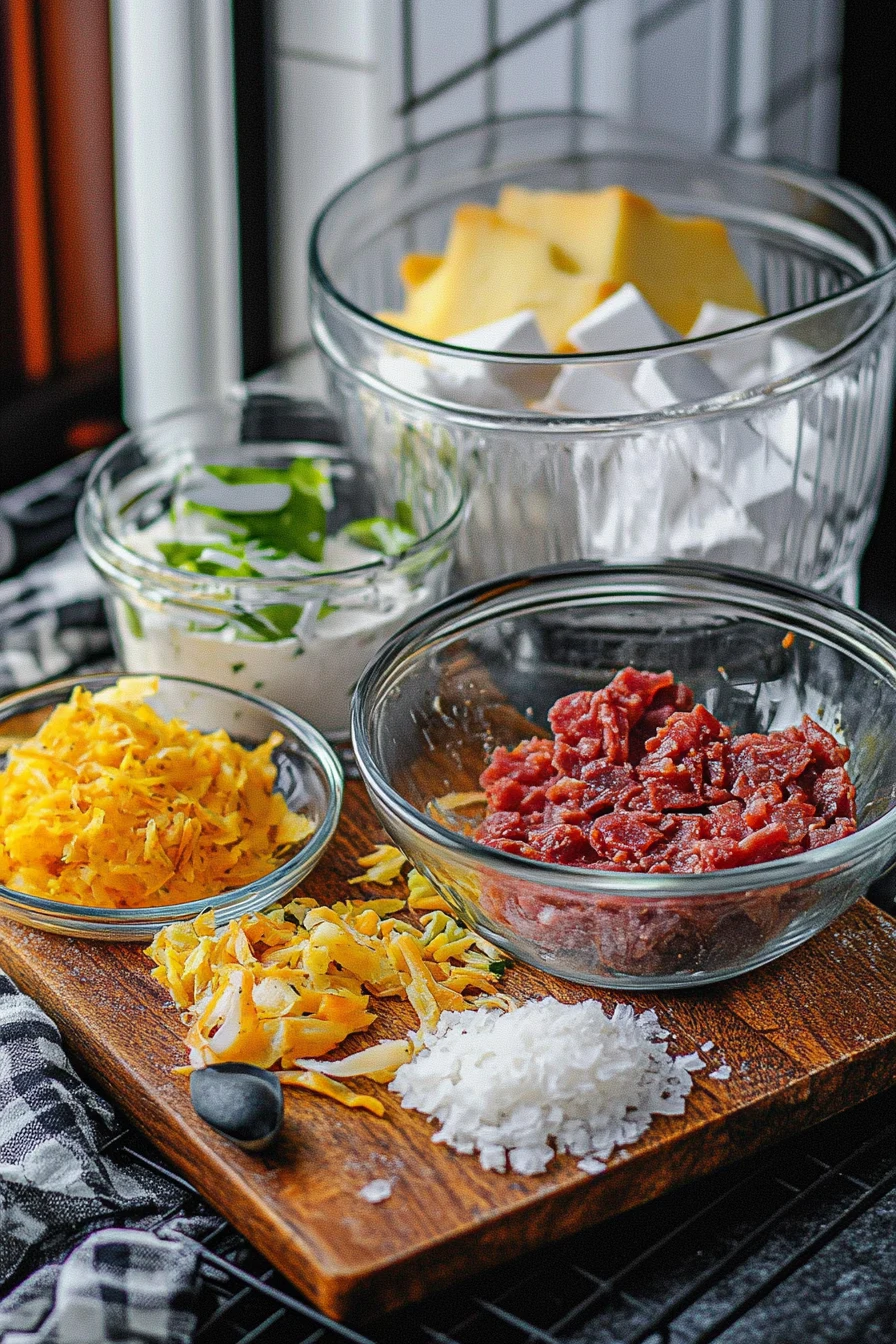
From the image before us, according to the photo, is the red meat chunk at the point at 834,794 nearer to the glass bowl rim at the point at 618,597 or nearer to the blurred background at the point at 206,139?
the glass bowl rim at the point at 618,597

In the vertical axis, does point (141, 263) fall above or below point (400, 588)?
above

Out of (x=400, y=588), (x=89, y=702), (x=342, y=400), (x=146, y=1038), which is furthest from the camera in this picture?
(x=342, y=400)

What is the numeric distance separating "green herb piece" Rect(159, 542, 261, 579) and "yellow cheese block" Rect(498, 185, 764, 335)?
17.2 inches

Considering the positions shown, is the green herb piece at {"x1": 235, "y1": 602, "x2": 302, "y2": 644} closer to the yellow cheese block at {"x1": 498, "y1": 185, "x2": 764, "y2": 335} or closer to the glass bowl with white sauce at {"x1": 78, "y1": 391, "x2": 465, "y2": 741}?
the glass bowl with white sauce at {"x1": 78, "y1": 391, "x2": 465, "y2": 741}

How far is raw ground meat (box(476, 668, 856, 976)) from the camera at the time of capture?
93 cm

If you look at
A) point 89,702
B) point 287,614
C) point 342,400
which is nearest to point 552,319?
point 342,400

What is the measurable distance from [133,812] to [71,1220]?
28cm

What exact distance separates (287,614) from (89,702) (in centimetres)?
18

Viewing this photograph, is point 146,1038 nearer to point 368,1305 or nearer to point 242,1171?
point 242,1171

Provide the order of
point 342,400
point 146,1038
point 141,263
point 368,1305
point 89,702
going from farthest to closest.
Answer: point 141,263
point 342,400
point 89,702
point 146,1038
point 368,1305

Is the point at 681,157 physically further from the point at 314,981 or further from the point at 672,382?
the point at 314,981

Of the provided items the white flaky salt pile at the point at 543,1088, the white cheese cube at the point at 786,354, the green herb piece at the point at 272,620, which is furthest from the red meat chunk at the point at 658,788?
the white cheese cube at the point at 786,354

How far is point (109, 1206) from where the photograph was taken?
891mm

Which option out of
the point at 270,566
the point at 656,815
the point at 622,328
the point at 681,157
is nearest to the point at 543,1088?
the point at 656,815
